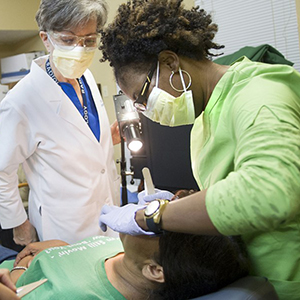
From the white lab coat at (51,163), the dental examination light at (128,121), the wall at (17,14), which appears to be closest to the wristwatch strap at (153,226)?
the dental examination light at (128,121)

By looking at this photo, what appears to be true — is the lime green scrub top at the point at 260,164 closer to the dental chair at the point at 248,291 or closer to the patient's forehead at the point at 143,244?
the dental chair at the point at 248,291

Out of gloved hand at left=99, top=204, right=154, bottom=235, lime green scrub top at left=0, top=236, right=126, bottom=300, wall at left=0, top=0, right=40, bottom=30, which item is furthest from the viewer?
wall at left=0, top=0, right=40, bottom=30

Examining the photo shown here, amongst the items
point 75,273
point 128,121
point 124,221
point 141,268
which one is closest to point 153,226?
point 124,221

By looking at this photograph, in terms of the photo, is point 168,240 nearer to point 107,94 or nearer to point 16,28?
point 107,94

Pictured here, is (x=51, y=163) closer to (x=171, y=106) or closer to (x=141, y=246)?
(x=141, y=246)

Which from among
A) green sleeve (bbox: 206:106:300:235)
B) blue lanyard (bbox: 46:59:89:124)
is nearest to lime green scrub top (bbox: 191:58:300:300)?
green sleeve (bbox: 206:106:300:235)

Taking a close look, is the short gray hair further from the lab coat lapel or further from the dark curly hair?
the dark curly hair

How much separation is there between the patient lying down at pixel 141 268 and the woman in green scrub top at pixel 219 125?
0.35ft

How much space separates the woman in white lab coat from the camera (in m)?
1.67

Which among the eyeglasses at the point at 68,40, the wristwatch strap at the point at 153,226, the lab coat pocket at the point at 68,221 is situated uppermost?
the eyeglasses at the point at 68,40

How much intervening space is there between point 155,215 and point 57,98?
1083 mm

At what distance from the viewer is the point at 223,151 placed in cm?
99

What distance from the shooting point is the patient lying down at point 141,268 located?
1107mm

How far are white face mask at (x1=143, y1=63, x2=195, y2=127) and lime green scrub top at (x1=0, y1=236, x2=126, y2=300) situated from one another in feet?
1.91
